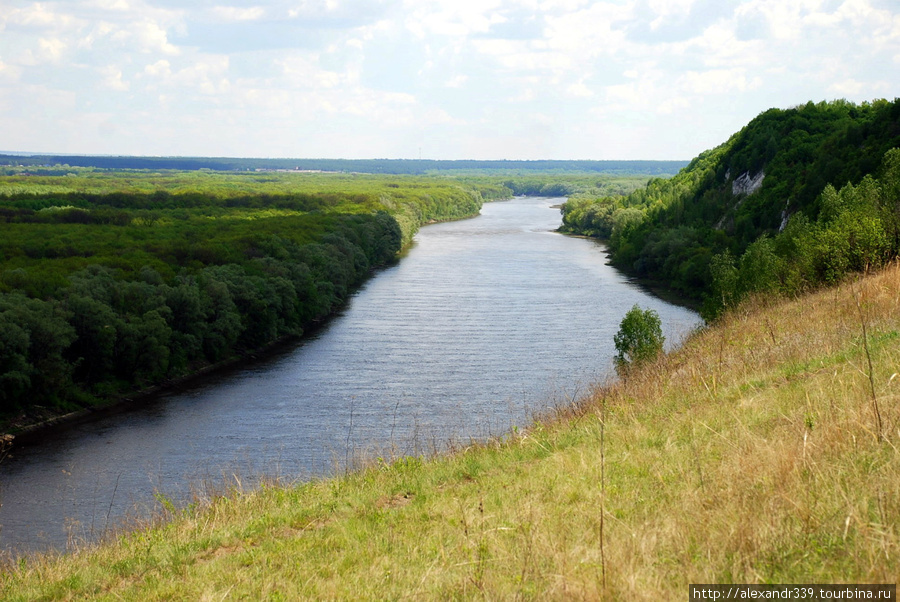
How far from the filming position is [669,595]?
493 centimetres

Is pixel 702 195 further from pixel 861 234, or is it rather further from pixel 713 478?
pixel 713 478

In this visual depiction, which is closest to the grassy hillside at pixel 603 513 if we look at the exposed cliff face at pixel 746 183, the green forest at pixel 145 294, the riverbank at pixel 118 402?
the riverbank at pixel 118 402

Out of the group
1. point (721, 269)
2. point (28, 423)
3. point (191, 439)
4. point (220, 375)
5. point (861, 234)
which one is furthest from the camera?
point (721, 269)

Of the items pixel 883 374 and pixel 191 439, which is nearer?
pixel 883 374

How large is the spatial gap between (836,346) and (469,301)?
49552 mm

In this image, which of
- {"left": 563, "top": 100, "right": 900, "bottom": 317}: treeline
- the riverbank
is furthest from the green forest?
{"left": 563, "top": 100, "right": 900, "bottom": 317}: treeline

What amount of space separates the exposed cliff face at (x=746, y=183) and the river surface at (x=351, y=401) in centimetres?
2138

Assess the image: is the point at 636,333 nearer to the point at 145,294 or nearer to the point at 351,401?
the point at 351,401

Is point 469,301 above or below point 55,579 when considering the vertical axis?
below

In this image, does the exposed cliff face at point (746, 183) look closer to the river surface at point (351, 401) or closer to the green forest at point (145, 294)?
the river surface at point (351, 401)

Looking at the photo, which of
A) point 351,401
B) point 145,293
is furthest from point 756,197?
point 145,293

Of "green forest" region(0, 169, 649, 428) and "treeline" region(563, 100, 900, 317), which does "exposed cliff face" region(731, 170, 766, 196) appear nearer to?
"treeline" region(563, 100, 900, 317)

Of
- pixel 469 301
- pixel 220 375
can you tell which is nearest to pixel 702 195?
pixel 469 301

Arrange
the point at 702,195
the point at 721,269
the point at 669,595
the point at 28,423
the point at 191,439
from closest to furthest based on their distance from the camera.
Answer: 1. the point at 669,595
2. the point at 191,439
3. the point at 28,423
4. the point at 721,269
5. the point at 702,195
